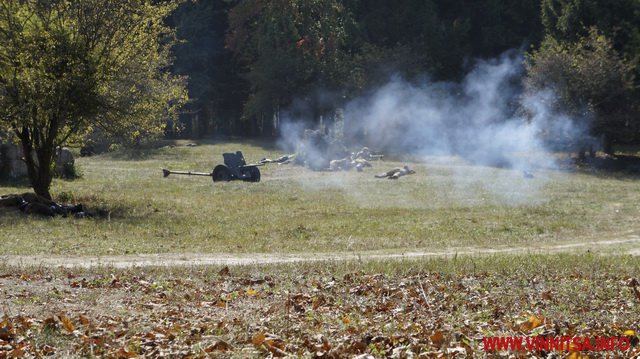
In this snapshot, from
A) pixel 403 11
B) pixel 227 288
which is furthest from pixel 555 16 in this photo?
pixel 227 288

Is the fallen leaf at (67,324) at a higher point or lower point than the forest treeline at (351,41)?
lower

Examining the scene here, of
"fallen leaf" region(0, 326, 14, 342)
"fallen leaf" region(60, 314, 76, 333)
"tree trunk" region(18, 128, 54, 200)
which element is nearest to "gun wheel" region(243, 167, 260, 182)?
"tree trunk" region(18, 128, 54, 200)

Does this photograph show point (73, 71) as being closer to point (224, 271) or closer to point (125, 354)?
point (224, 271)

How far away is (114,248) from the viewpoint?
60.7 ft

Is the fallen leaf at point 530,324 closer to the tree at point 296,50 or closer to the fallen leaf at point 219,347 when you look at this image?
the fallen leaf at point 219,347

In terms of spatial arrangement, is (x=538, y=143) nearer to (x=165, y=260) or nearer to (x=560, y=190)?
(x=560, y=190)

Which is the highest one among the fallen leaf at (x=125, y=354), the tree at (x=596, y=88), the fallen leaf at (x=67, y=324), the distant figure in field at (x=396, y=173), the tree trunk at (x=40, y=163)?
the tree at (x=596, y=88)

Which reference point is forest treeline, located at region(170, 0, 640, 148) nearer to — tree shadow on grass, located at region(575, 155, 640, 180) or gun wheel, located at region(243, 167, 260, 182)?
tree shadow on grass, located at region(575, 155, 640, 180)

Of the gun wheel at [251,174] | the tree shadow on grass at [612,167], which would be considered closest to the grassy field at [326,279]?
the gun wheel at [251,174]

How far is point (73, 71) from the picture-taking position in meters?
25.9

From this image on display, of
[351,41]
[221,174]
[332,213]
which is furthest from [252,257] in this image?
[351,41]

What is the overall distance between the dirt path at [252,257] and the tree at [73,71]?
10044 millimetres

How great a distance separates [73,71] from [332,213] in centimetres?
943

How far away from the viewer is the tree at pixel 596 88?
1773 inches
